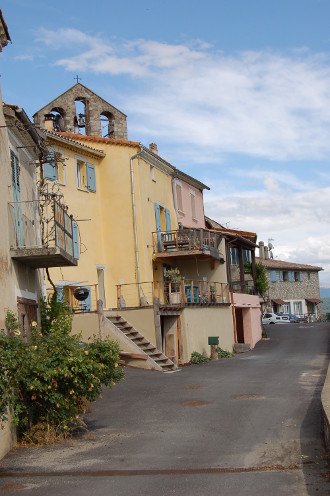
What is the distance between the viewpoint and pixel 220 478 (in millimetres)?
9117

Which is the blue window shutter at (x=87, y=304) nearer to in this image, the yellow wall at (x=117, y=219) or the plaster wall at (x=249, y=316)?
the yellow wall at (x=117, y=219)

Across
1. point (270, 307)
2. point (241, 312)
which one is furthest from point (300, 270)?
point (241, 312)

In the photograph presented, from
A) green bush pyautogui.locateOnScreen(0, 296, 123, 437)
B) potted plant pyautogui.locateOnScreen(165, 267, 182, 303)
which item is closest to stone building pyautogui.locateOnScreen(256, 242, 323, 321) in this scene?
potted plant pyautogui.locateOnScreen(165, 267, 182, 303)

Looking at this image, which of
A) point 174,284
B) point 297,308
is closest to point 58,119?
point 174,284

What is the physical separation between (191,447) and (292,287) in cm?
5827

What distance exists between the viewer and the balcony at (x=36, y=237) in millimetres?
13422

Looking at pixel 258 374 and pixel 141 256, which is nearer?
pixel 258 374

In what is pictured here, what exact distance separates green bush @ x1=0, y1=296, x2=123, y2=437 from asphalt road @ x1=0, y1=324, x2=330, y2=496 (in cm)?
59

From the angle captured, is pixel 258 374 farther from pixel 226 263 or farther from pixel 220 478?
pixel 226 263

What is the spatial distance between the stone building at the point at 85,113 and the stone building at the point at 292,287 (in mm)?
29853

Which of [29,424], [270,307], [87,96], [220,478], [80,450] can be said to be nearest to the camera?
[220,478]

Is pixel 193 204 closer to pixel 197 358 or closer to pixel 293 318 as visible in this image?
pixel 197 358

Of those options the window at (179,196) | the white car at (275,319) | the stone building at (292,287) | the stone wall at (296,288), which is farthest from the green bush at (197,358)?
the stone wall at (296,288)

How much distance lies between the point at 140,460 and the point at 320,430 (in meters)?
3.26
